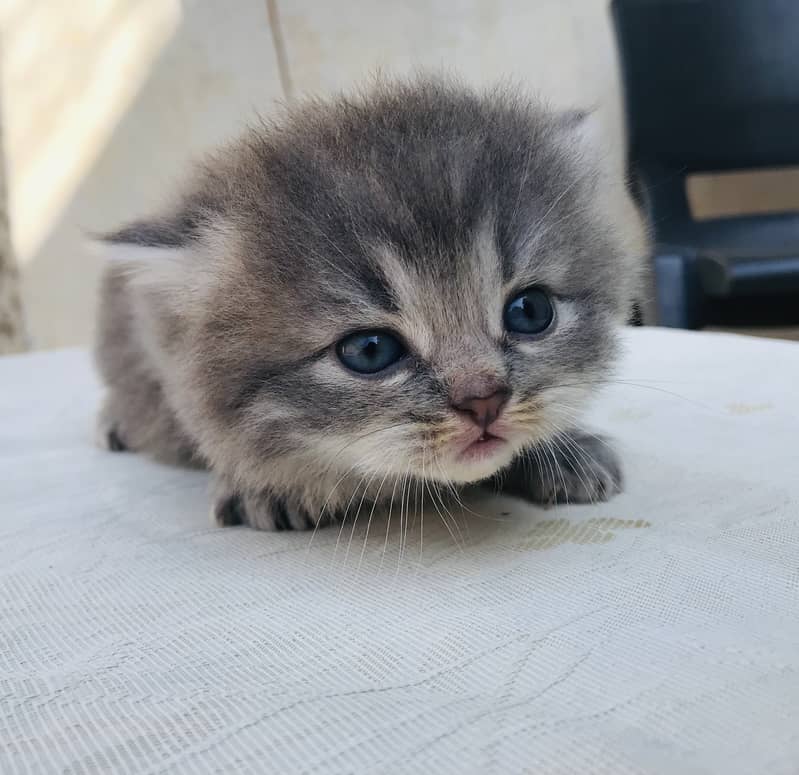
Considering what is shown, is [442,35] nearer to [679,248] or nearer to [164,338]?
[679,248]

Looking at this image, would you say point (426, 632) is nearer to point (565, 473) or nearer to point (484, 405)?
point (484, 405)

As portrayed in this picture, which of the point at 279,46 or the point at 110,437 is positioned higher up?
the point at 279,46

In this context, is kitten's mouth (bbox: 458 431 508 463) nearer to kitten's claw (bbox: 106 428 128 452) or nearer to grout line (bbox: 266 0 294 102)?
kitten's claw (bbox: 106 428 128 452)

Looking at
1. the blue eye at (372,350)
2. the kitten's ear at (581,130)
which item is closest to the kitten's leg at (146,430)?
the blue eye at (372,350)

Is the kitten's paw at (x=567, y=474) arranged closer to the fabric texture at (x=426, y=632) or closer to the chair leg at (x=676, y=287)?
the fabric texture at (x=426, y=632)

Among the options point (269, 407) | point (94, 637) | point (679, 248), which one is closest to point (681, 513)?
point (269, 407)

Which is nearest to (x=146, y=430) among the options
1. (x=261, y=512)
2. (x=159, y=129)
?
(x=261, y=512)
